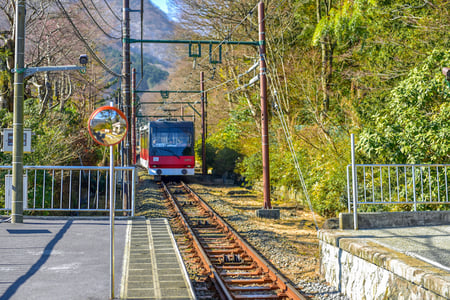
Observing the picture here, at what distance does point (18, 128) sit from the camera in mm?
10281

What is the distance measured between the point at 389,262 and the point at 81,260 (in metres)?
4.29

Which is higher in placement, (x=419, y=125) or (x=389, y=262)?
(x=419, y=125)

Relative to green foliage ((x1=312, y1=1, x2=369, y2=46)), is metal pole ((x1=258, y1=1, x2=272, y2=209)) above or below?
below

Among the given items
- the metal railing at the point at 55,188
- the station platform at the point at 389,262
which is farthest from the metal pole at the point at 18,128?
the station platform at the point at 389,262

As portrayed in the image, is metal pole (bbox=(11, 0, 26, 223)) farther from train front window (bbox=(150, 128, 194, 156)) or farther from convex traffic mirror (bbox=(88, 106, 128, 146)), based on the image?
train front window (bbox=(150, 128, 194, 156))

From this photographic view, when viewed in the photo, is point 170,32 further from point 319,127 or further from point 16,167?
point 16,167

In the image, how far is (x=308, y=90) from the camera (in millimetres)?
19125

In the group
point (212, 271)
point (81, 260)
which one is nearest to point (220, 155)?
point (212, 271)

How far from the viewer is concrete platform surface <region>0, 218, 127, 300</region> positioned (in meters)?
5.77

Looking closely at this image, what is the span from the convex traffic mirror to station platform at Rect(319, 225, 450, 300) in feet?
11.9

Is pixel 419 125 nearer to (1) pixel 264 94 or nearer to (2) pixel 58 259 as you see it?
(1) pixel 264 94

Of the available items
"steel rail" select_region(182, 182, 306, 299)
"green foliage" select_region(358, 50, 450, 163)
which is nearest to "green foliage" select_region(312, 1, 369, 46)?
"green foliage" select_region(358, 50, 450, 163)

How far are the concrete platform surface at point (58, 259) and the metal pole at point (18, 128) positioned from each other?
417 mm

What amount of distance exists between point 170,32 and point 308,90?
16.1 meters
